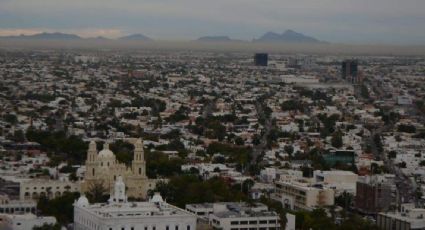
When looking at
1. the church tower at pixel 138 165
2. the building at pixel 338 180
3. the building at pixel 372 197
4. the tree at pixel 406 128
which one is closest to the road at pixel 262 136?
the tree at pixel 406 128

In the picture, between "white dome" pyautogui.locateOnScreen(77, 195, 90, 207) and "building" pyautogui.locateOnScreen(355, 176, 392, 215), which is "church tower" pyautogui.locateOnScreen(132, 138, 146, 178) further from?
"white dome" pyautogui.locateOnScreen(77, 195, 90, 207)

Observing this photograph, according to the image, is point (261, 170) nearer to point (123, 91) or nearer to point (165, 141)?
point (165, 141)

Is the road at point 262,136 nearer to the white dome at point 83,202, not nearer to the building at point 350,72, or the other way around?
the white dome at point 83,202

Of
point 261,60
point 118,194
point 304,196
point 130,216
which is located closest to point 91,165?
point 118,194

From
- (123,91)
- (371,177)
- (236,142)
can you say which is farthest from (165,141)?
(123,91)

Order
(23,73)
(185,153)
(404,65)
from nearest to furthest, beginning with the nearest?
(185,153), (23,73), (404,65)
